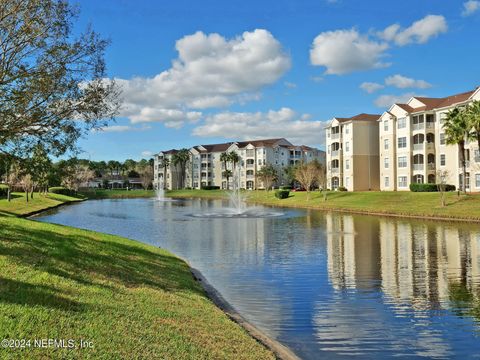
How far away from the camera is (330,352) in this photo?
10.8m

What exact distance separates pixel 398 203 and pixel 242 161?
91.9 metres

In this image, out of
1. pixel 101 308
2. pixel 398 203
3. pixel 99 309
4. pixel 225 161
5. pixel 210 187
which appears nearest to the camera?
pixel 99 309

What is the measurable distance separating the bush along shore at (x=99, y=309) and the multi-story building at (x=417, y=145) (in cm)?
6386

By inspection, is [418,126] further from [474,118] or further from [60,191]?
[60,191]

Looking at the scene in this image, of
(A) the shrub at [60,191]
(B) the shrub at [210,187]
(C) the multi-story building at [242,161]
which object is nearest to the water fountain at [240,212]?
(A) the shrub at [60,191]

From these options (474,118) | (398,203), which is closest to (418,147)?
(398,203)

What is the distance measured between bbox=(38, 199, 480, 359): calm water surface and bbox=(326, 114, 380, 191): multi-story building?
53449 millimetres

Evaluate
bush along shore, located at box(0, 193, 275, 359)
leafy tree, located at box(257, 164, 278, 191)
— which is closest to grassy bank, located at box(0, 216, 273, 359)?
bush along shore, located at box(0, 193, 275, 359)

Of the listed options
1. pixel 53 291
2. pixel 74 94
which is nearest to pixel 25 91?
pixel 74 94

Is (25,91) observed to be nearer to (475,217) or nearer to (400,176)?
(475,217)

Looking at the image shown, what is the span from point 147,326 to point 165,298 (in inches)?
114

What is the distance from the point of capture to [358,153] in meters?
89.6

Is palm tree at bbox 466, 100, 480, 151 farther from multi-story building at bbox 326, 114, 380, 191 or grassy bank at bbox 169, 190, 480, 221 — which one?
multi-story building at bbox 326, 114, 380, 191

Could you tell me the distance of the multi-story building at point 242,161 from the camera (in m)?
145
